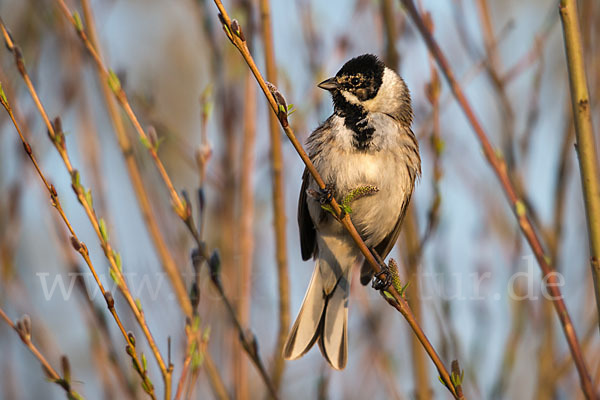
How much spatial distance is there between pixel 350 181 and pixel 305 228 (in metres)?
0.63

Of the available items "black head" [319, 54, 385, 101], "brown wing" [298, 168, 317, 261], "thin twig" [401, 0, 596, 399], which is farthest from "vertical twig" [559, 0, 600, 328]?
"brown wing" [298, 168, 317, 261]

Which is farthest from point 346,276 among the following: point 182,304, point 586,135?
point 586,135

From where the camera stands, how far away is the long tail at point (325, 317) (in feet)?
10.1

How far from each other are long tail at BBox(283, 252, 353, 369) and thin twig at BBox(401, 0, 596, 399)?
1227mm

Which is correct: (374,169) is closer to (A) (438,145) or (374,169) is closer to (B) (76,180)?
A: (A) (438,145)

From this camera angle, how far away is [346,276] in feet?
12.0

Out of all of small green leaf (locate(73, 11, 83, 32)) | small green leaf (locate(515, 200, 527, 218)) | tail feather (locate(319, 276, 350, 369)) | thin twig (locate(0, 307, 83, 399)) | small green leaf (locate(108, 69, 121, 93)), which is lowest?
thin twig (locate(0, 307, 83, 399))

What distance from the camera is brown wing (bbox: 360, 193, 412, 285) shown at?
348 cm

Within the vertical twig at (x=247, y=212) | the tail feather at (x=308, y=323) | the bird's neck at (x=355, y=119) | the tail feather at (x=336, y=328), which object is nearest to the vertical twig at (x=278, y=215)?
the tail feather at (x=308, y=323)

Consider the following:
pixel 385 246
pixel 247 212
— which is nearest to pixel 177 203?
pixel 247 212

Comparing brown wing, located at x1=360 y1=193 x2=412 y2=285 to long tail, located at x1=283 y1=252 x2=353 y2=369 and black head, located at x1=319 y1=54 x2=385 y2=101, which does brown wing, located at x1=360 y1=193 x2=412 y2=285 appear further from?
black head, located at x1=319 y1=54 x2=385 y2=101

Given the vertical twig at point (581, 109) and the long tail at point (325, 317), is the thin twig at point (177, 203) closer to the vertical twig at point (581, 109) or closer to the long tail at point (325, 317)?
the long tail at point (325, 317)

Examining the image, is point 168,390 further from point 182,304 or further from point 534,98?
point 534,98

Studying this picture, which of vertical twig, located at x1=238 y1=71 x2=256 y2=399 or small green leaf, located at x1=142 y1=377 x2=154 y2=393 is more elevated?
vertical twig, located at x1=238 y1=71 x2=256 y2=399
